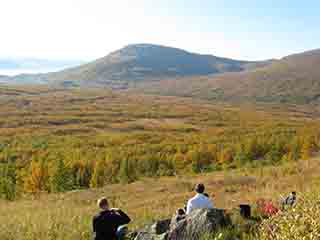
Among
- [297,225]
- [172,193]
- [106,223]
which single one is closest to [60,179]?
[172,193]

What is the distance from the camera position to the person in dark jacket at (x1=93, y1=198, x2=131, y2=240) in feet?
30.1

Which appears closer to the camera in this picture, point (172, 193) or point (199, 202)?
point (199, 202)

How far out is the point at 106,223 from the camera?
30.2 ft

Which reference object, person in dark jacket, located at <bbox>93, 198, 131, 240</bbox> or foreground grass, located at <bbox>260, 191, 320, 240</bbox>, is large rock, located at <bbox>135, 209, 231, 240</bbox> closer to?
person in dark jacket, located at <bbox>93, 198, 131, 240</bbox>

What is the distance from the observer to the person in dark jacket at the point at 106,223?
30.1 feet

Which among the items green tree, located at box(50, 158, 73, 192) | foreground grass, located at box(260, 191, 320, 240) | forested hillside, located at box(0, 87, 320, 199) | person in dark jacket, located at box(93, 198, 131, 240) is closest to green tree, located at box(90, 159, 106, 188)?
forested hillside, located at box(0, 87, 320, 199)

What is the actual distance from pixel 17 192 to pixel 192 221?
38715mm

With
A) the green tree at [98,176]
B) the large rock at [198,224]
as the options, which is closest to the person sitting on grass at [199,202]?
the large rock at [198,224]

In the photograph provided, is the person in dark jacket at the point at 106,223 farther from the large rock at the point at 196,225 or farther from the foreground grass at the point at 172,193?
the foreground grass at the point at 172,193

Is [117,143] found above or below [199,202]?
below

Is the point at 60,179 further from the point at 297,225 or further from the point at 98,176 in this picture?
the point at 297,225

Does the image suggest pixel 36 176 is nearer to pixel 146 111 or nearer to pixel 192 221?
pixel 192 221

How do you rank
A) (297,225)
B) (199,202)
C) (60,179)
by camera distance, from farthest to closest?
(60,179) < (199,202) < (297,225)

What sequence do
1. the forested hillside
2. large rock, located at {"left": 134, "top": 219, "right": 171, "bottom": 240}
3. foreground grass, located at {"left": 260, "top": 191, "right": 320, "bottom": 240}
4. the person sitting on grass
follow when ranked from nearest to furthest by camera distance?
foreground grass, located at {"left": 260, "top": 191, "right": 320, "bottom": 240}
large rock, located at {"left": 134, "top": 219, "right": 171, "bottom": 240}
the person sitting on grass
the forested hillside
